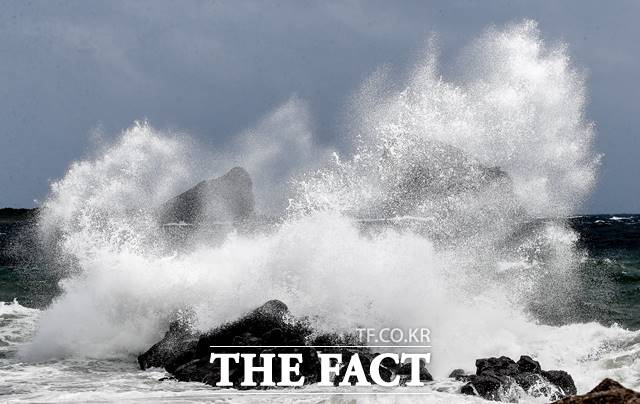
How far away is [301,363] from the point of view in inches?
411

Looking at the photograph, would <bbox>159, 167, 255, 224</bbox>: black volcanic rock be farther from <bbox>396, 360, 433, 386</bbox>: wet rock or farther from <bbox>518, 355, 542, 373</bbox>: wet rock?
<bbox>518, 355, 542, 373</bbox>: wet rock

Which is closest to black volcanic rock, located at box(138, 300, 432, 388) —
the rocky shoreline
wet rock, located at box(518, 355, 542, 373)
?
the rocky shoreline

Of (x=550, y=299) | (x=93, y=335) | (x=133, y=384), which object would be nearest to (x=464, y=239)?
(x=550, y=299)

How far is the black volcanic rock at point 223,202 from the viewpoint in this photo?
97812 millimetres

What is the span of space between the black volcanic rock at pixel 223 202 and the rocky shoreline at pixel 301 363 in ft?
252

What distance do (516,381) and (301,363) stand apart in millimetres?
3359

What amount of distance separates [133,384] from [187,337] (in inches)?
75.2

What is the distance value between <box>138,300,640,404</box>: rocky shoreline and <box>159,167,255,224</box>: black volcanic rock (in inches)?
3026

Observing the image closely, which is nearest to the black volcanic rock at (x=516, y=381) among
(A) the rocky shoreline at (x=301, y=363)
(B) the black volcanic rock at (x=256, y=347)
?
(A) the rocky shoreline at (x=301, y=363)

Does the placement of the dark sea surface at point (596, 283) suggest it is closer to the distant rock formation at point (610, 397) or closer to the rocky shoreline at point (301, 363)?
the rocky shoreline at point (301, 363)

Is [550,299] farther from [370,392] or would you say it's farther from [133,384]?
[133,384]

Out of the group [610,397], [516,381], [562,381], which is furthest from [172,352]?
[610,397]

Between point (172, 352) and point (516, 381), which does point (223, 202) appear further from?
point (516, 381)

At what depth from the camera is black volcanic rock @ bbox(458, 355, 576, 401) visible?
30.0 ft
